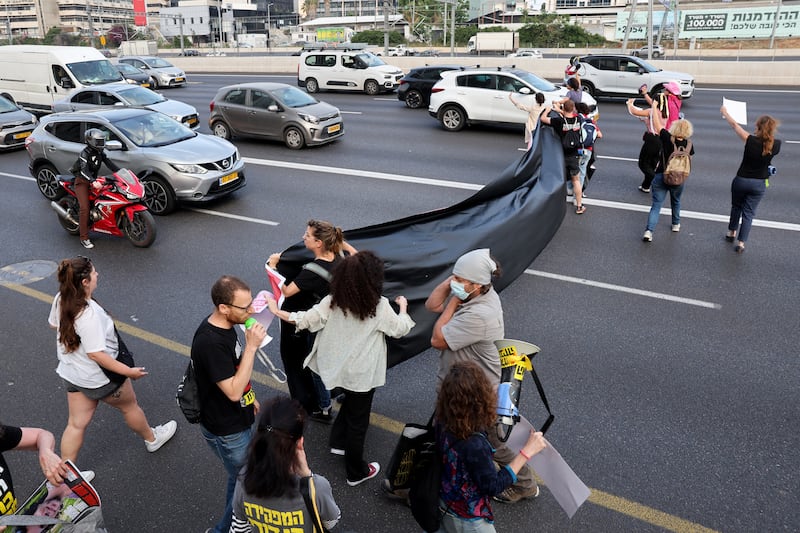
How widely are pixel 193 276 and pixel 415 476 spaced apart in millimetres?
5656

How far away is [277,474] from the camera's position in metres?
2.54

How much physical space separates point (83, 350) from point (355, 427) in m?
1.94

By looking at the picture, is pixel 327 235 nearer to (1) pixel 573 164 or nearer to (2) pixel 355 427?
(2) pixel 355 427

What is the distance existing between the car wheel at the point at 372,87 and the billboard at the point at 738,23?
166ft

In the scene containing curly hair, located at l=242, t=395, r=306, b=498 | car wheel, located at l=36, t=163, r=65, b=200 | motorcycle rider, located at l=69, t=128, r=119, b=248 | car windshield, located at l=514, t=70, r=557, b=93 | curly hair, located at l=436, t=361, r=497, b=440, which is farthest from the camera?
car windshield, located at l=514, t=70, r=557, b=93

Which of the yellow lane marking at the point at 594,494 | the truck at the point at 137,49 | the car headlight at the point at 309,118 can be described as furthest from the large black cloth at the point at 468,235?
the truck at the point at 137,49

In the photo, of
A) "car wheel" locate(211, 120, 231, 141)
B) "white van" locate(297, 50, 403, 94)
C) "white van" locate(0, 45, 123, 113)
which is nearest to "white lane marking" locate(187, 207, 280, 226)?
"car wheel" locate(211, 120, 231, 141)

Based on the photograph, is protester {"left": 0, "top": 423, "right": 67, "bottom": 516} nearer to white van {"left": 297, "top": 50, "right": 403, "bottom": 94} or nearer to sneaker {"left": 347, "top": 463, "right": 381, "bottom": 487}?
sneaker {"left": 347, "top": 463, "right": 381, "bottom": 487}

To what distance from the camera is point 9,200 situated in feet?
39.1

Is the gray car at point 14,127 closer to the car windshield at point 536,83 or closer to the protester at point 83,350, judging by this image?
the car windshield at point 536,83

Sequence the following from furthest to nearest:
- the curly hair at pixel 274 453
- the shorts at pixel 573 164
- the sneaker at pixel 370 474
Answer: the shorts at pixel 573 164, the sneaker at pixel 370 474, the curly hair at pixel 274 453

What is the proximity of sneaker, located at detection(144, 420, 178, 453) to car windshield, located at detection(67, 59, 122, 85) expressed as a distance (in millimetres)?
18785

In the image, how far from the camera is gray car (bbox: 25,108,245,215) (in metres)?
10.5

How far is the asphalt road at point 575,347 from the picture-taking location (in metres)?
4.24
